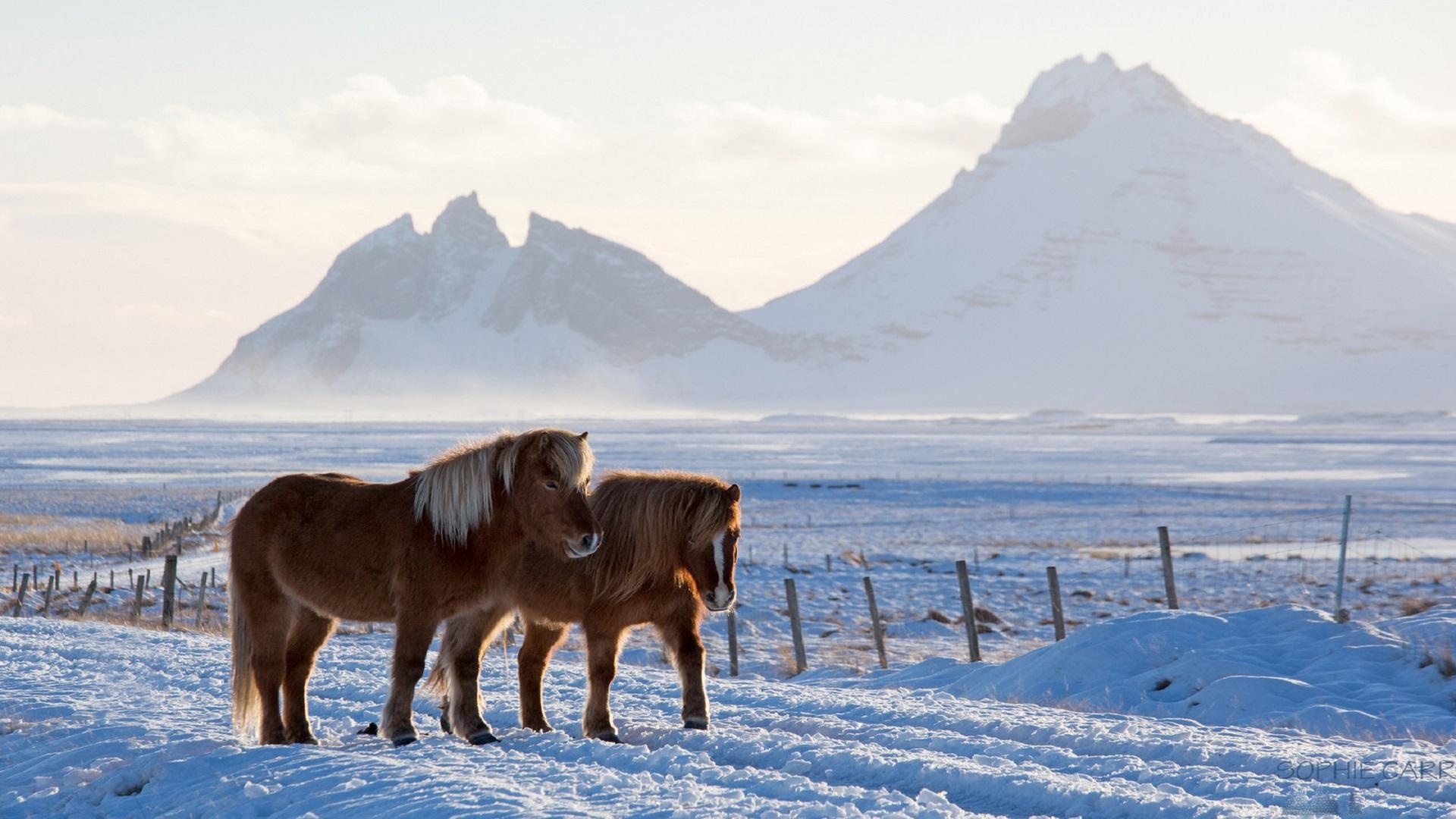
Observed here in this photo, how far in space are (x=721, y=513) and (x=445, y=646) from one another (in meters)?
1.81

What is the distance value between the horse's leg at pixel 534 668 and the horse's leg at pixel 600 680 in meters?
0.39

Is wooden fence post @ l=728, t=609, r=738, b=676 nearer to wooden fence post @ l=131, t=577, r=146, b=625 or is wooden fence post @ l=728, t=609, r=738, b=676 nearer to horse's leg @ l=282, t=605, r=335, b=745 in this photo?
horse's leg @ l=282, t=605, r=335, b=745

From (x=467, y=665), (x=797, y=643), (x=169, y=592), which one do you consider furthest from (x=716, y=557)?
(x=169, y=592)

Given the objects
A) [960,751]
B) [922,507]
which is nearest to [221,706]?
[960,751]

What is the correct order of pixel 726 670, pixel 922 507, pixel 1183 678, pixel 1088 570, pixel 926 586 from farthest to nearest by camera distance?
pixel 922 507 → pixel 1088 570 → pixel 926 586 → pixel 726 670 → pixel 1183 678

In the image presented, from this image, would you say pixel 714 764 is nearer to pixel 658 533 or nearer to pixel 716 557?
pixel 716 557

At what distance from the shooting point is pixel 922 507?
51.9m

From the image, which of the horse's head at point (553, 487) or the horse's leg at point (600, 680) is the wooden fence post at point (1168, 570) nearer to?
the horse's leg at point (600, 680)

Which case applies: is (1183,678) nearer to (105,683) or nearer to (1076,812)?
(1076,812)

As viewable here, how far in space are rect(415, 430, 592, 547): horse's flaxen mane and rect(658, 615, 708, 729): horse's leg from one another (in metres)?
1.18

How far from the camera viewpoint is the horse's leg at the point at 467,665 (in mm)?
8188

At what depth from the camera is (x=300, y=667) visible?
8336 mm

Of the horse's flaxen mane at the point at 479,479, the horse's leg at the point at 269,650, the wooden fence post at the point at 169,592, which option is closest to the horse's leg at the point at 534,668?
the horse's flaxen mane at the point at 479,479

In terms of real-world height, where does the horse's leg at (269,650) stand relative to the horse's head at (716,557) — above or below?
below
